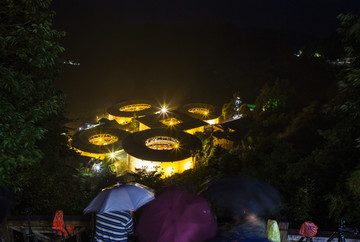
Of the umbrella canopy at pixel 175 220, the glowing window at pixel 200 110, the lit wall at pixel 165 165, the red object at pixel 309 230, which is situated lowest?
the red object at pixel 309 230

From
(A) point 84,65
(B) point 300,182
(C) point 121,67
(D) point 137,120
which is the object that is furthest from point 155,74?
(B) point 300,182

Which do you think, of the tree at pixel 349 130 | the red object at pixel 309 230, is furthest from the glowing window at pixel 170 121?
the red object at pixel 309 230

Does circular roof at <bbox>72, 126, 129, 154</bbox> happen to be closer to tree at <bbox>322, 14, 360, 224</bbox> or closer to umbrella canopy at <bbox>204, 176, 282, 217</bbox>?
umbrella canopy at <bbox>204, 176, 282, 217</bbox>

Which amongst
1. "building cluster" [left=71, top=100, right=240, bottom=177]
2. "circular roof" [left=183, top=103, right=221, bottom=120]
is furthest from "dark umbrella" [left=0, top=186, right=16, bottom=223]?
"circular roof" [left=183, top=103, right=221, bottom=120]

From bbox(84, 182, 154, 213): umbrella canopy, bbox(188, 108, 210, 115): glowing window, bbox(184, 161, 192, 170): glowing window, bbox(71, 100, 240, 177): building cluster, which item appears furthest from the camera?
bbox(188, 108, 210, 115): glowing window

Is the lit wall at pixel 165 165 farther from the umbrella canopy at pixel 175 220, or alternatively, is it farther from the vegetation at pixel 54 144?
the umbrella canopy at pixel 175 220

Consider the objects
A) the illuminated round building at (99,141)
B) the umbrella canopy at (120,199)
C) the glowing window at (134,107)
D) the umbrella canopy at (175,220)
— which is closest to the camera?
the umbrella canopy at (120,199)
